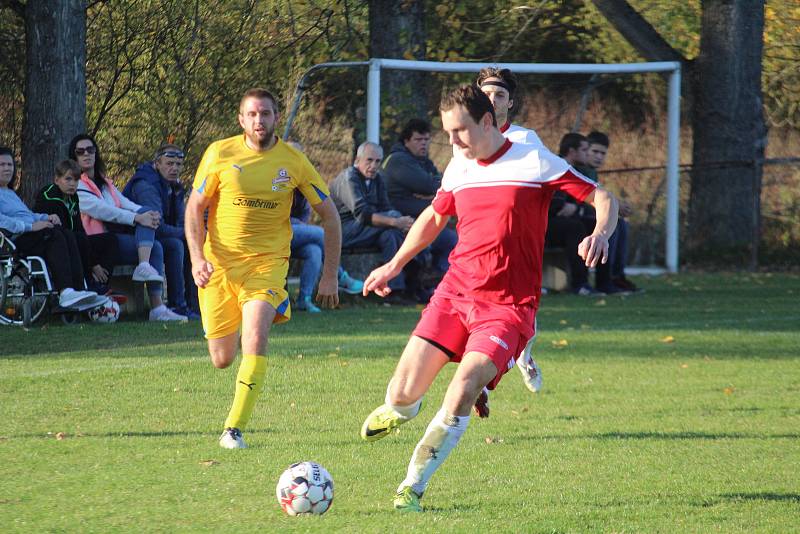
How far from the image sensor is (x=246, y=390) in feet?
22.2

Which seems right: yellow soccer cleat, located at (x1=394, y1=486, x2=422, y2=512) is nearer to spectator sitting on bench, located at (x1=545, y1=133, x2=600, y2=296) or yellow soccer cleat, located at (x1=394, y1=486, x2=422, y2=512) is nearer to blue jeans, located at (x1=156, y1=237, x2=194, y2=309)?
blue jeans, located at (x1=156, y1=237, x2=194, y2=309)

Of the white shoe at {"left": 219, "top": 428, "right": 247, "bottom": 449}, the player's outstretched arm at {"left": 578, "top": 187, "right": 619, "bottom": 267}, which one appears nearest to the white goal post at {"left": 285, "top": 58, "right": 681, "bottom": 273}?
the white shoe at {"left": 219, "top": 428, "right": 247, "bottom": 449}

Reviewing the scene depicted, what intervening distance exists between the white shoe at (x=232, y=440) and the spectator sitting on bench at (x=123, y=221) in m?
5.75

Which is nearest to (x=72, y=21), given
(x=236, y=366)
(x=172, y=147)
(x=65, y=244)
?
(x=172, y=147)

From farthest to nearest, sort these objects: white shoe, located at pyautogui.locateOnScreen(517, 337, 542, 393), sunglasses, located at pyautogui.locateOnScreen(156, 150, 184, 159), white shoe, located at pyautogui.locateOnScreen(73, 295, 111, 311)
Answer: sunglasses, located at pyautogui.locateOnScreen(156, 150, 184, 159) < white shoe, located at pyautogui.locateOnScreen(73, 295, 111, 311) < white shoe, located at pyautogui.locateOnScreen(517, 337, 542, 393)

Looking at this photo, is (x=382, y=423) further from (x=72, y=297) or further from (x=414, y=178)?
(x=414, y=178)

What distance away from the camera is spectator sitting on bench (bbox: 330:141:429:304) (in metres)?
13.9

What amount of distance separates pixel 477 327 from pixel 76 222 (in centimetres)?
739

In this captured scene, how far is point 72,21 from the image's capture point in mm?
13789

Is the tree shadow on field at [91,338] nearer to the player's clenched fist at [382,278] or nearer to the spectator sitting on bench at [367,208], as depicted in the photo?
the spectator sitting on bench at [367,208]

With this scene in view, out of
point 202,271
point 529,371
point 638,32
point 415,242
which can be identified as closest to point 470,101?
point 415,242

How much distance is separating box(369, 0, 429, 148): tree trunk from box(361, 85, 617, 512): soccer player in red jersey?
1108cm

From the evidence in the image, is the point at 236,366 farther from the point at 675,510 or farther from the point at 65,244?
the point at 675,510

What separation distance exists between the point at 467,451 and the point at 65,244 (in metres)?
6.16
